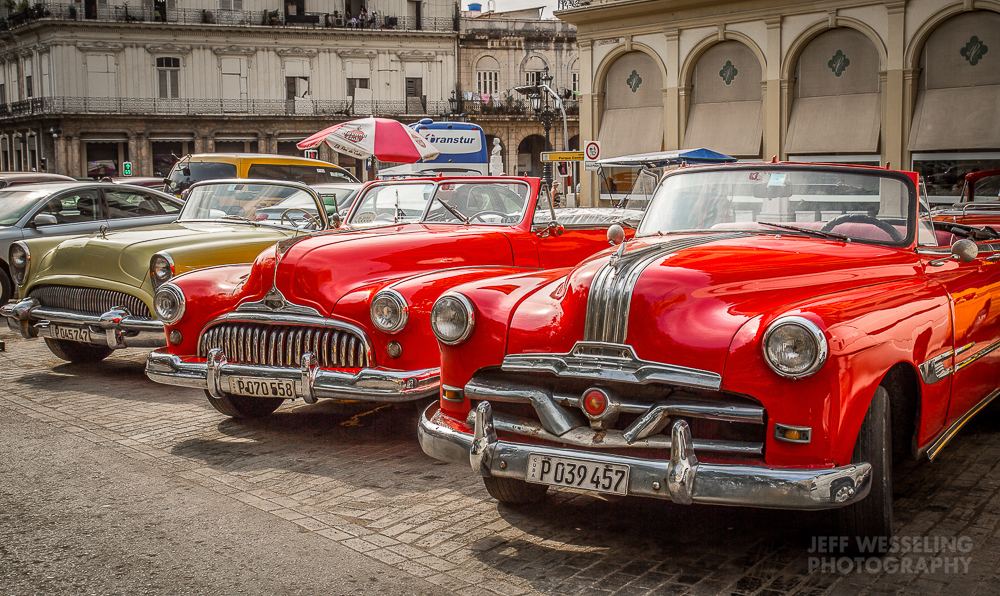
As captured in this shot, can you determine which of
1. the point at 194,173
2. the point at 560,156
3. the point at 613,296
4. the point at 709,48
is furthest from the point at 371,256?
the point at 709,48

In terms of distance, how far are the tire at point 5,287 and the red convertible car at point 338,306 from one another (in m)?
5.95

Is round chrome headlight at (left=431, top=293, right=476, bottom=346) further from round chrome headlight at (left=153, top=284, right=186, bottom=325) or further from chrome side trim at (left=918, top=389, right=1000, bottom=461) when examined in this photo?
round chrome headlight at (left=153, top=284, right=186, bottom=325)

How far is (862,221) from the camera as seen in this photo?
4730 millimetres

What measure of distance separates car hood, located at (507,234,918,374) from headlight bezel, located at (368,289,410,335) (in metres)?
1.26

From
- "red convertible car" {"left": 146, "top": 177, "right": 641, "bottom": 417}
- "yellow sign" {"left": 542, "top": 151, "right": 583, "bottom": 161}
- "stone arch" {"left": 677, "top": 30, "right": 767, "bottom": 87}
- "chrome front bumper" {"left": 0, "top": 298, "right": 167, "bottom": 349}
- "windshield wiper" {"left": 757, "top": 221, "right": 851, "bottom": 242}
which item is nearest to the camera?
"windshield wiper" {"left": 757, "top": 221, "right": 851, "bottom": 242}

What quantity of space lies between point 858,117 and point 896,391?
19.5 m

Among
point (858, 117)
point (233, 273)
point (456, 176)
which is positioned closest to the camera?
point (233, 273)

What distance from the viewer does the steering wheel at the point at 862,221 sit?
15.3 ft

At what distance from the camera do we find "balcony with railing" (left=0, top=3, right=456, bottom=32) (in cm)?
4631

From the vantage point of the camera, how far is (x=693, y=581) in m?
3.53

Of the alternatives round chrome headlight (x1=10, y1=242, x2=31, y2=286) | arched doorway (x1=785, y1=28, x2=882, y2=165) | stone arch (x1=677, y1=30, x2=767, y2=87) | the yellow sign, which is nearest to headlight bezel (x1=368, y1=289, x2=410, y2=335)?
round chrome headlight (x1=10, y1=242, x2=31, y2=286)

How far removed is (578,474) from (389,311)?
6.79 feet

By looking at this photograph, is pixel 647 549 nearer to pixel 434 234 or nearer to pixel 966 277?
pixel 966 277

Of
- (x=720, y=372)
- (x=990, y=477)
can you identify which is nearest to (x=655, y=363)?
(x=720, y=372)
